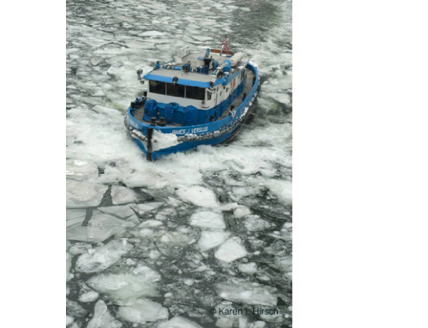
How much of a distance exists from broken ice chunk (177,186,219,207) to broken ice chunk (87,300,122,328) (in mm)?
2759

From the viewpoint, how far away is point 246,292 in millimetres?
5832

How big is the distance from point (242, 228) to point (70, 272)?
2.75 metres

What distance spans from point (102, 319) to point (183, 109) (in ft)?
16.8

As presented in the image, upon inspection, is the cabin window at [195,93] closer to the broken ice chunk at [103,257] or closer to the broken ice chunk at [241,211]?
the broken ice chunk at [241,211]

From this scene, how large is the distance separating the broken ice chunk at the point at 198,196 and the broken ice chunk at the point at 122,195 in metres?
0.85

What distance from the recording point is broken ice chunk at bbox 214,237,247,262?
6.46m

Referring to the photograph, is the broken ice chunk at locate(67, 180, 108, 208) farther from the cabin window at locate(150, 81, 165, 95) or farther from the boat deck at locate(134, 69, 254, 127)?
the cabin window at locate(150, 81, 165, 95)

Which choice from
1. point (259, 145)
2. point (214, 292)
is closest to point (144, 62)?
point (259, 145)

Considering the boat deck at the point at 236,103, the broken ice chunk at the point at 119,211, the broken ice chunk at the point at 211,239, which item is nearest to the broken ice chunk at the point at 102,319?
the broken ice chunk at the point at 211,239

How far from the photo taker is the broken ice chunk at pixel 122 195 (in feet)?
25.1

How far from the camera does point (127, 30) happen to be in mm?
16453

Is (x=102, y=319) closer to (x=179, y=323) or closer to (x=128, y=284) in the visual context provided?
(x=128, y=284)

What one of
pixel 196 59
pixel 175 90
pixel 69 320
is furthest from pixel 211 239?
pixel 196 59

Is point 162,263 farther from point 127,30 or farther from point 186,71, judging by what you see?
point 127,30
